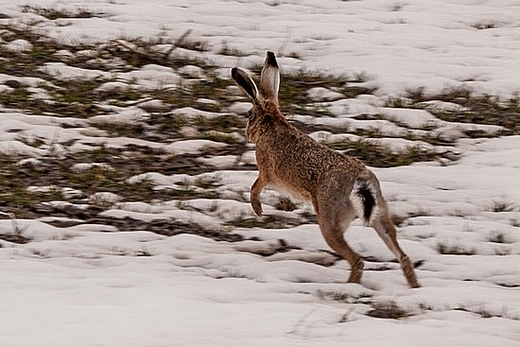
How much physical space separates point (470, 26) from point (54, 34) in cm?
497

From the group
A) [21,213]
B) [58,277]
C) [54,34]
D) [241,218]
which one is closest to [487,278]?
[241,218]

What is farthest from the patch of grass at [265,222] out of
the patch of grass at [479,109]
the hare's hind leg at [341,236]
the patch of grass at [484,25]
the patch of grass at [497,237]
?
the patch of grass at [484,25]

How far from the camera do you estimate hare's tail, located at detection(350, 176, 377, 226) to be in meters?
6.40

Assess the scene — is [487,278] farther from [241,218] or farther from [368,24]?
[368,24]

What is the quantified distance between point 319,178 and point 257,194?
967 millimetres

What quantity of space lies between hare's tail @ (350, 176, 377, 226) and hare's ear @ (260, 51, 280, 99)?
1.79 metres

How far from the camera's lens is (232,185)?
28.1 feet

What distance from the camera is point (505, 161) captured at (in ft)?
30.2

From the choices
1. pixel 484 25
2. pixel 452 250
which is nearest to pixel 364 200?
pixel 452 250

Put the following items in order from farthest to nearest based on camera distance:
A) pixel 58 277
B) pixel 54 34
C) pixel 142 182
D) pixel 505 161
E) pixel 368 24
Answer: pixel 368 24, pixel 54 34, pixel 505 161, pixel 142 182, pixel 58 277

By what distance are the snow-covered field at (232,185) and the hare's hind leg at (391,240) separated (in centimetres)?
12

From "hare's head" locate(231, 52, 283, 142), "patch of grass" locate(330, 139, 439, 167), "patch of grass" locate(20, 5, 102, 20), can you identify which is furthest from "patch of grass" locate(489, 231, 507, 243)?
"patch of grass" locate(20, 5, 102, 20)

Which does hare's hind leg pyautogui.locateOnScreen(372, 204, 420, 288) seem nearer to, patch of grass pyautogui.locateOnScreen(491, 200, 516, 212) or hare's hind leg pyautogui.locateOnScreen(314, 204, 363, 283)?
hare's hind leg pyautogui.locateOnScreen(314, 204, 363, 283)

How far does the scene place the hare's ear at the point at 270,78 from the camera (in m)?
8.11
